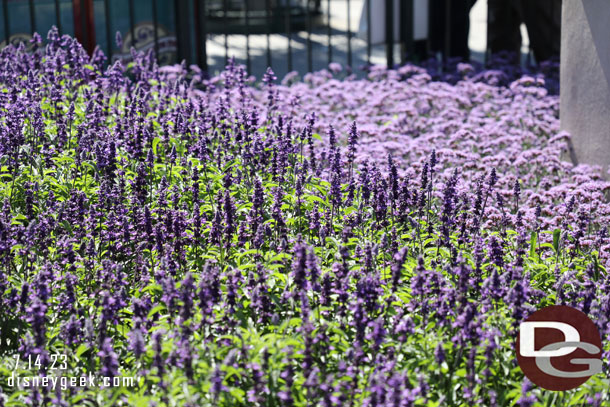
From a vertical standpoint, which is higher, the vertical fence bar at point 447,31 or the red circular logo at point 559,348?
the vertical fence bar at point 447,31

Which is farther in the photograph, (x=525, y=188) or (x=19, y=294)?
(x=525, y=188)

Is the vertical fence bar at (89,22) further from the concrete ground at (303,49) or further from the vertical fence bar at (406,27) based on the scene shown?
the vertical fence bar at (406,27)

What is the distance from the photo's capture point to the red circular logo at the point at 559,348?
4641 millimetres

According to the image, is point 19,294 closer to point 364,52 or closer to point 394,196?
point 394,196

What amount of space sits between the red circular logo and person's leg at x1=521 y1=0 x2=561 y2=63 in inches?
364

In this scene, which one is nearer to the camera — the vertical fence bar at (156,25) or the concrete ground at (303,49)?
the vertical fence bar at (156,25)

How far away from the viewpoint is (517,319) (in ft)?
15.3

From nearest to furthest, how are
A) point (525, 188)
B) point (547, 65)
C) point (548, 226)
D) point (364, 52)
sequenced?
point (548, 226) → point (525, 188) → point (547, 65) → point (364, 52)

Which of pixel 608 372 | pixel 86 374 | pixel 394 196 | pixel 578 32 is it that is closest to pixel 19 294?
pixel 86 374

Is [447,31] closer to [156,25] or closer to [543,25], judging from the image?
[543,25]

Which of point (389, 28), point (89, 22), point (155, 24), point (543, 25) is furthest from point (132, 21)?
point (543, 25)

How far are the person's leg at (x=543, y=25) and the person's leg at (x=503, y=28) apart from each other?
0.25 meters

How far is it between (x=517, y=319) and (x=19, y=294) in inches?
107

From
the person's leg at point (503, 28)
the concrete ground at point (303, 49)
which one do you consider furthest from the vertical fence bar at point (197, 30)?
the person's leg at point (503, 28)
